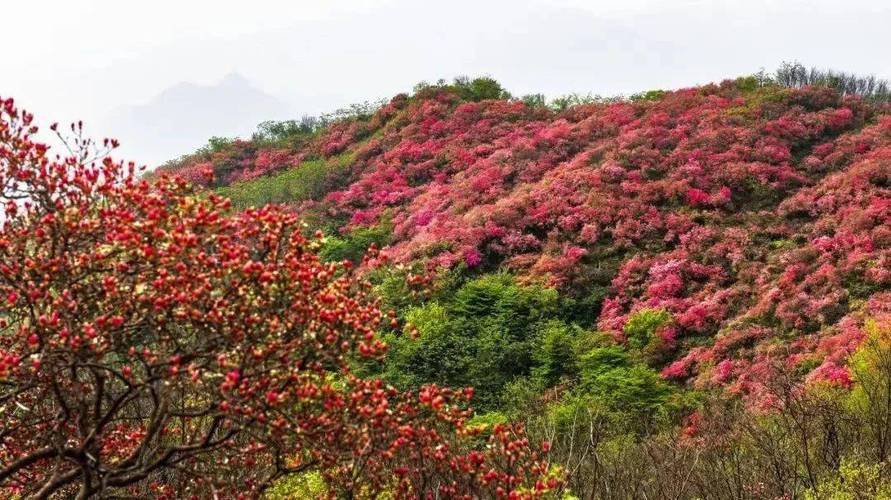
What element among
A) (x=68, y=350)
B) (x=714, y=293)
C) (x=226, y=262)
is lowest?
(x=714, y=293)

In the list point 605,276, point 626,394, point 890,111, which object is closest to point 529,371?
point 626,394

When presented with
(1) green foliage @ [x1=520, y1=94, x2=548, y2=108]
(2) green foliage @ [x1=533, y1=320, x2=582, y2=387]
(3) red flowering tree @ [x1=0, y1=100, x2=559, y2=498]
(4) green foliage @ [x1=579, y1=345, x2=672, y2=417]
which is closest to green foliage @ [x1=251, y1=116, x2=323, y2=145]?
(1) green foliage @ [x1=520, y1=94, x2=548, y2=108]

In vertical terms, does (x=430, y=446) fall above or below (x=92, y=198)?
below

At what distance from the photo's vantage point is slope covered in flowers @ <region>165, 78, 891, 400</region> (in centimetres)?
2469

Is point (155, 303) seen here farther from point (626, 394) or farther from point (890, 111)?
point (890, 111)

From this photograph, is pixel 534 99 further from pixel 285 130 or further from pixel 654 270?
pixel 654 270

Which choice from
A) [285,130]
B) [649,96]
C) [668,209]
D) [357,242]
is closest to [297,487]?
[668,209]

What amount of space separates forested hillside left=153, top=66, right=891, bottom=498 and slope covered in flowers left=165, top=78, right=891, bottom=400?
0.37ft

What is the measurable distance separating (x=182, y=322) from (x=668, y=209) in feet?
101

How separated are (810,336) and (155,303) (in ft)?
71.1

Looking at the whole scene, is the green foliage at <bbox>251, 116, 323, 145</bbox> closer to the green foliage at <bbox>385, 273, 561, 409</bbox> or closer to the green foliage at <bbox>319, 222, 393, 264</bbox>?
the green foliage at <bbox>319, 222, 393, 264</bbox>

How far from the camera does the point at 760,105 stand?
1686 inches

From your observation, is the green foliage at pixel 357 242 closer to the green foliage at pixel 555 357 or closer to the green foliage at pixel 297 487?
the green foliage at pixel 555 357

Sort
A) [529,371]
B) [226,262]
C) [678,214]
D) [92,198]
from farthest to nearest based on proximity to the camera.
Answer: [678,214] < [529,371] < [92,198] < [226,262]
